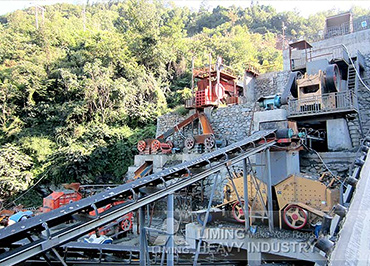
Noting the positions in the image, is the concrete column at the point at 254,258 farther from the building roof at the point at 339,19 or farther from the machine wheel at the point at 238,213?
the building roof at the point at 339,19

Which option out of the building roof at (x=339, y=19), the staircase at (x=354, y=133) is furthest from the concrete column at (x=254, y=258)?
the building roof at (x=339, y=19)

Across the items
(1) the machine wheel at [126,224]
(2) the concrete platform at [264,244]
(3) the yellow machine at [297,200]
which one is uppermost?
(3) the yellow machine at [297,200]

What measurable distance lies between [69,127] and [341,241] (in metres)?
18.6

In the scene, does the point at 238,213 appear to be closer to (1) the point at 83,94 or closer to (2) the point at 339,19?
(1) the point at 83,94

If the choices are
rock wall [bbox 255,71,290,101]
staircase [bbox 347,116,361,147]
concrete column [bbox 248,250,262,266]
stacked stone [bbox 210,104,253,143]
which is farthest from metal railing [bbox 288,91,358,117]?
rock wall [bbox 255,71,290,101]

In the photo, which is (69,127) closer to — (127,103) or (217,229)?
(127,103)

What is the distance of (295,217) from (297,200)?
51cm

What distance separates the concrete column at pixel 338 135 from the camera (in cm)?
930

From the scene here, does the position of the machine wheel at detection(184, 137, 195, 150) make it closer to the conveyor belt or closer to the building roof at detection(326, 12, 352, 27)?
the conveyor belt

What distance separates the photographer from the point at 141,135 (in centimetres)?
1861

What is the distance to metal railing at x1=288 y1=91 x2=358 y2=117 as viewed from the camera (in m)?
9.07

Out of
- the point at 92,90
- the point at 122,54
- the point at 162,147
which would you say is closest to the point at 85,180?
the point at 162,147

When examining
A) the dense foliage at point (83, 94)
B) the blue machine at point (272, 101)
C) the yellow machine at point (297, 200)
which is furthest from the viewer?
the dense foliage at point (83, 94)

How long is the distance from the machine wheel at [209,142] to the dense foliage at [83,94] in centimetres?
662
